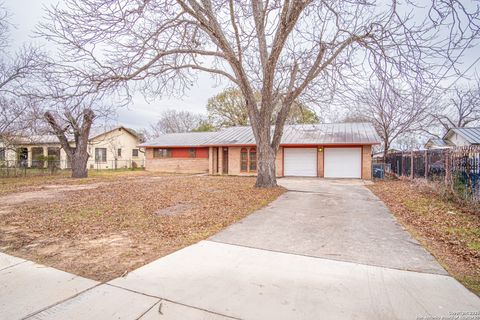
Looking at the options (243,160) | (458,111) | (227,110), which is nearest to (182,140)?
(243,160)

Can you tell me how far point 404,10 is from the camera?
5.55m

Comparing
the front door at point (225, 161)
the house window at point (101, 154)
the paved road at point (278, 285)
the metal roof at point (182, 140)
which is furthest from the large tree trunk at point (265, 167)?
the house window at point (101, 154)

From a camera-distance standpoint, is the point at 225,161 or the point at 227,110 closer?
the point at 225,161

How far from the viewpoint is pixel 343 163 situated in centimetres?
1758

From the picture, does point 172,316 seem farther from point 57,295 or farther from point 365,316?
point 365,316

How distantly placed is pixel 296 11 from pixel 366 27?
78.7 inches

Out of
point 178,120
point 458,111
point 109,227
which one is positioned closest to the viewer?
point 109,227

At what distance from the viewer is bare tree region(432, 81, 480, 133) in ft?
79.6

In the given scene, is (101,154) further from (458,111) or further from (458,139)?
(458,111)

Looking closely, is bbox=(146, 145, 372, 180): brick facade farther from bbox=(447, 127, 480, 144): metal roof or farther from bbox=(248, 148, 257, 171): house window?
bbox=(447, 127, 480, 144): metal roof

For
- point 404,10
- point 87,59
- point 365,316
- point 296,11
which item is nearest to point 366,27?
point 404,10

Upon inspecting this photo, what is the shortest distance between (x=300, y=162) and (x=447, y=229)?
44.4 ft

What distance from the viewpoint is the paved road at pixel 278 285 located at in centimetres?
236

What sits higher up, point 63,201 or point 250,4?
point 250,4
